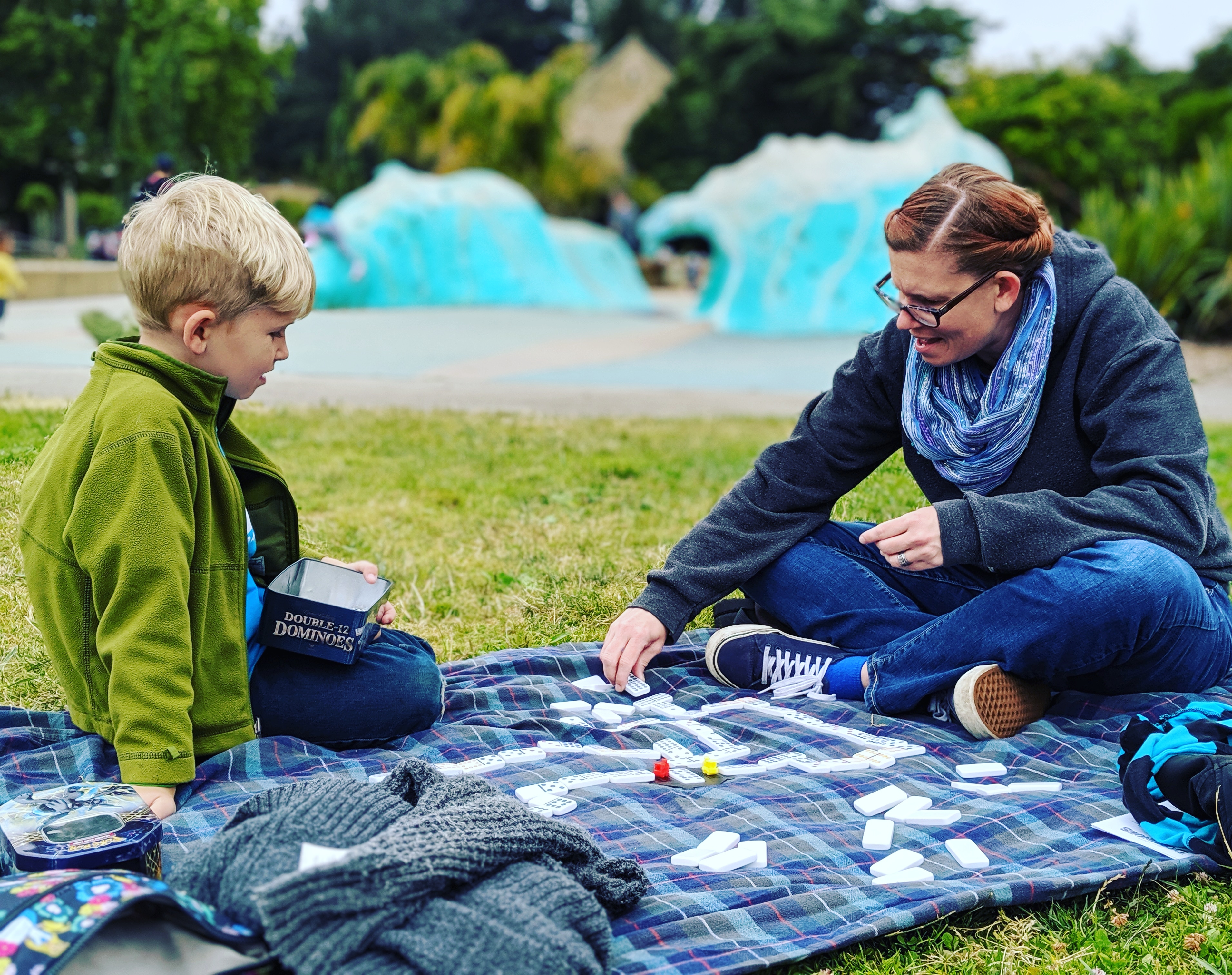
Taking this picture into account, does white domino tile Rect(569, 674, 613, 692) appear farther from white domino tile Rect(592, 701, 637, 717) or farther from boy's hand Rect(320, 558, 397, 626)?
boy's hand Rect(320, 558, 397, 626)

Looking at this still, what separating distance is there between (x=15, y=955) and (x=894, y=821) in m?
1.57

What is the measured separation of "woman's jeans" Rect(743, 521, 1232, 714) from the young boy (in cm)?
150

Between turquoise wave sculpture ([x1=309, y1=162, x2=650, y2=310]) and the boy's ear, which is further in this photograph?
turquoise wave sculpture ([x1=309, y1=162, x2=650, y2=310])

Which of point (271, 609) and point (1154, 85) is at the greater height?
point (1154, 85)

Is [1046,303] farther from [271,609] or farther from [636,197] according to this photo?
[636,197]

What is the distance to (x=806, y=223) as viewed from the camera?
736 inches

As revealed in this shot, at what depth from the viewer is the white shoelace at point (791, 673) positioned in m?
3.06

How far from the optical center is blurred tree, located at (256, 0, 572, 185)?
198ft

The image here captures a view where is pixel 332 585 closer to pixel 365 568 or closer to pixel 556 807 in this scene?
pixel 365 568

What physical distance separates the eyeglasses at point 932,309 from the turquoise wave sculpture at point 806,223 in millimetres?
15974

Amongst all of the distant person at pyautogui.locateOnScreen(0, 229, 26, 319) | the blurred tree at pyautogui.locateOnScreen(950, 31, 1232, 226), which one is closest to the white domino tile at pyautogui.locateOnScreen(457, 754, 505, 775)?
the distant person at pyautogui.locateOnScreen(0, 229, 26, 319)

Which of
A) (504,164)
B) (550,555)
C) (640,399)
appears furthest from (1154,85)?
(550,555)

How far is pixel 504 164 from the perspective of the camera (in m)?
32.4

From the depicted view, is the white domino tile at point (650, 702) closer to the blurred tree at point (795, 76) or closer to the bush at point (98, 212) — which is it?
the bush at point (98, 212)
